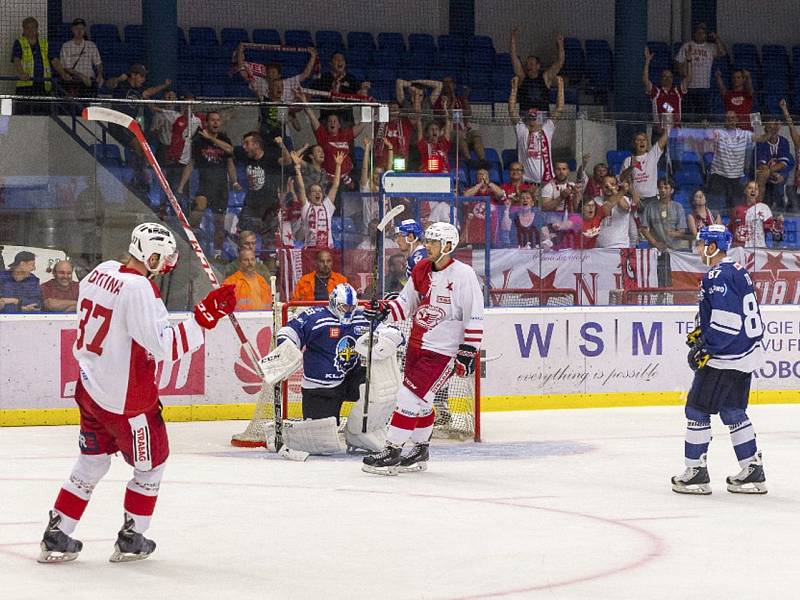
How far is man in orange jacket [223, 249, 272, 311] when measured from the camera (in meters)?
10.1

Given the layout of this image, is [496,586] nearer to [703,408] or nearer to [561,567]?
[561,567]

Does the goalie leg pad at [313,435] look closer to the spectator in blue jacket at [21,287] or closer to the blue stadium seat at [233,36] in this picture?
the spectator in blue jacket at [21,287]

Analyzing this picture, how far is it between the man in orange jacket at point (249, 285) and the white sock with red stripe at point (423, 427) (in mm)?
2459

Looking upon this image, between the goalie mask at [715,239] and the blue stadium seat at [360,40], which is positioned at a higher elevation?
the blue stadium seat at [360,40]

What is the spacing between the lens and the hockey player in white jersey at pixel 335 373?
8.38 meters

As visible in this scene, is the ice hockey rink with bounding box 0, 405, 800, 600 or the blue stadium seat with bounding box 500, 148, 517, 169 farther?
the blue stadium seat with bounding box 500, 148, 517, 169

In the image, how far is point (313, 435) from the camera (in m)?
8.38

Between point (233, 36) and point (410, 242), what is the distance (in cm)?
684

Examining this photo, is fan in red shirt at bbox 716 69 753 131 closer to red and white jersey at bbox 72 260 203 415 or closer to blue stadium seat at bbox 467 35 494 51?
blue stadium seat at bbox 467 35 494 51

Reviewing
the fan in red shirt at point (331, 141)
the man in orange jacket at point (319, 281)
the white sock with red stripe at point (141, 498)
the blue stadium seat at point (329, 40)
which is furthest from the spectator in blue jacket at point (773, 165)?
the white sock with red stripe at point (141, 498)

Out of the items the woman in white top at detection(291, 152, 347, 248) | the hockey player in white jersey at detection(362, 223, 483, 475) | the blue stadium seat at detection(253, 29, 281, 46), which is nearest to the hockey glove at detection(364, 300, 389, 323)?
the hockey player in white jersey at detection(362, 223, 483, 475)

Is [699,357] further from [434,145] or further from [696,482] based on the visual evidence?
[434,145]

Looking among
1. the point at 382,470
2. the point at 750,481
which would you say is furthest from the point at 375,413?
the point at 750,481

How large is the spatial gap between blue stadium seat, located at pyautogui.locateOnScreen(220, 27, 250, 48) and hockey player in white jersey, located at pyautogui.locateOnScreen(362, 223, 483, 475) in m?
7.56
